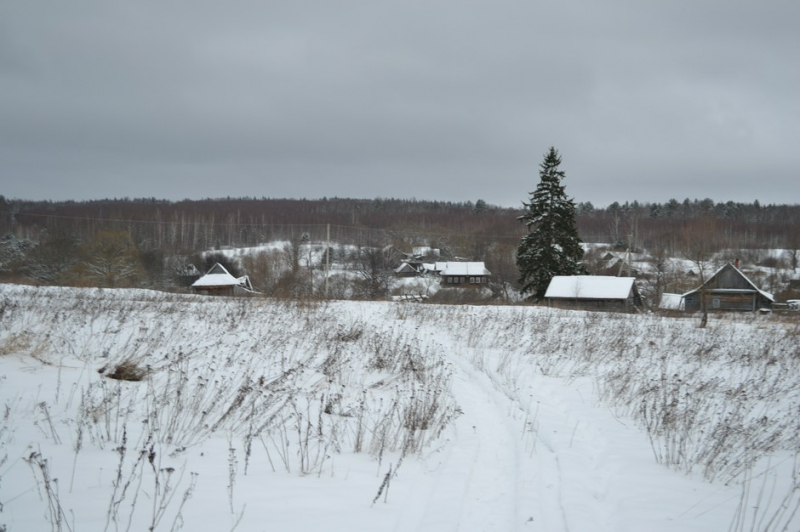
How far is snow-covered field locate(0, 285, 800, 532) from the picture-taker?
348 centimetres

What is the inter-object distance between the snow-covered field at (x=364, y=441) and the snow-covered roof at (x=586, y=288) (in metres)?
26.8

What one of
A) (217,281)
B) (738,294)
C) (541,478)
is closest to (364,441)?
(541,478)

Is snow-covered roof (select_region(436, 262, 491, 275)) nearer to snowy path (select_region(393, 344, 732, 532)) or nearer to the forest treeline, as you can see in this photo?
the forest treeline

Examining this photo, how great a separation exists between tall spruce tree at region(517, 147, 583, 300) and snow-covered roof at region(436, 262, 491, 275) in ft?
101

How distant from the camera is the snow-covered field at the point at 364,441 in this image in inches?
137

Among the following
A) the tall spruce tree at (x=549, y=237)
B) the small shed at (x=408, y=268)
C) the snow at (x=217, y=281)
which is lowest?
the snow at (x=217, y=281)

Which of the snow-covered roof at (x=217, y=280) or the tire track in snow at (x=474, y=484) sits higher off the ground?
the tire track in snow at (x=474, y=484)

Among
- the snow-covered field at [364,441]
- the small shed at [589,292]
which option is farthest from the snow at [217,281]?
the snow-covered field at [364,441]

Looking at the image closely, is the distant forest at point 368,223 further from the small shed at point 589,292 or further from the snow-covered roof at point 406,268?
the small shed at point 589,292

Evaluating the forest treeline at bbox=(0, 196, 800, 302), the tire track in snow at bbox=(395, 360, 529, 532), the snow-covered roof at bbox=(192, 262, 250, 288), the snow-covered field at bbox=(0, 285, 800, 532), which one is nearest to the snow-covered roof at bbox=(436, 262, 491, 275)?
the forest treeline at bbox=(0, 196, 800, 302)

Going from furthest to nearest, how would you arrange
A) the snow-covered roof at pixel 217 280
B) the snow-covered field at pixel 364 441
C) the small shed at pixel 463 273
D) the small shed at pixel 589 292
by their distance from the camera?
the small shed at pixel 463 273, the snow-covered roof at pixel 217 280, the small shed at pixel 589 292, the snow-covered field at pixel 364 441

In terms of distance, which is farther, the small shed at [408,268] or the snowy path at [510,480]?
the small shed at [408,268]

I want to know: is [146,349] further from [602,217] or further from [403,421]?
[602,217]

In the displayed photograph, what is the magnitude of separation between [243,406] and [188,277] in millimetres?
57144
